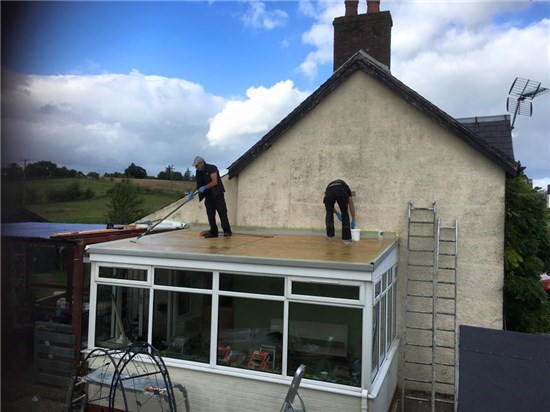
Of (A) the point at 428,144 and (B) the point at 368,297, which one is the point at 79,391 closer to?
(B) the point at 368,297

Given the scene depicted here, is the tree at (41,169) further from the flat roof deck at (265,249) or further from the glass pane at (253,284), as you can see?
the glass pane at (253,284)

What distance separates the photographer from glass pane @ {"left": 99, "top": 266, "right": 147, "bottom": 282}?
243 inches

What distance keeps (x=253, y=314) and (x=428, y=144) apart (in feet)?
14.5

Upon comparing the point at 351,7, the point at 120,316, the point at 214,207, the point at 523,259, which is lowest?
the point at 120,316

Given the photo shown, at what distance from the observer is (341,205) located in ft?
23.4

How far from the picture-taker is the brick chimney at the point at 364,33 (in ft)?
31.2

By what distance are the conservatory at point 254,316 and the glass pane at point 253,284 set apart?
13 mm

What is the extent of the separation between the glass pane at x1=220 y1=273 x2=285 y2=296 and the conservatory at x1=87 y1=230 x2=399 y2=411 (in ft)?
0.04

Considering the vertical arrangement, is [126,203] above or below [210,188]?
below

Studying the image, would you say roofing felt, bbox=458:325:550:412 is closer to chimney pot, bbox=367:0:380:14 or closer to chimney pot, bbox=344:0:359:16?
chimney pot, bbox=367:0:380:14

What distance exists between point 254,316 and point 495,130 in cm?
663

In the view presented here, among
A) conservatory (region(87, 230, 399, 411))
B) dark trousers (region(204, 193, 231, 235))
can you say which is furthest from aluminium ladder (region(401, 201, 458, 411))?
dark trousers (region(204, 193, 231, 235))

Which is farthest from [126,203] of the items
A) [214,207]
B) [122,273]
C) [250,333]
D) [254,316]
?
[250,333]

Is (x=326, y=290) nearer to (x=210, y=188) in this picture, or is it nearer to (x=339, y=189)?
(x=339, y=189)
